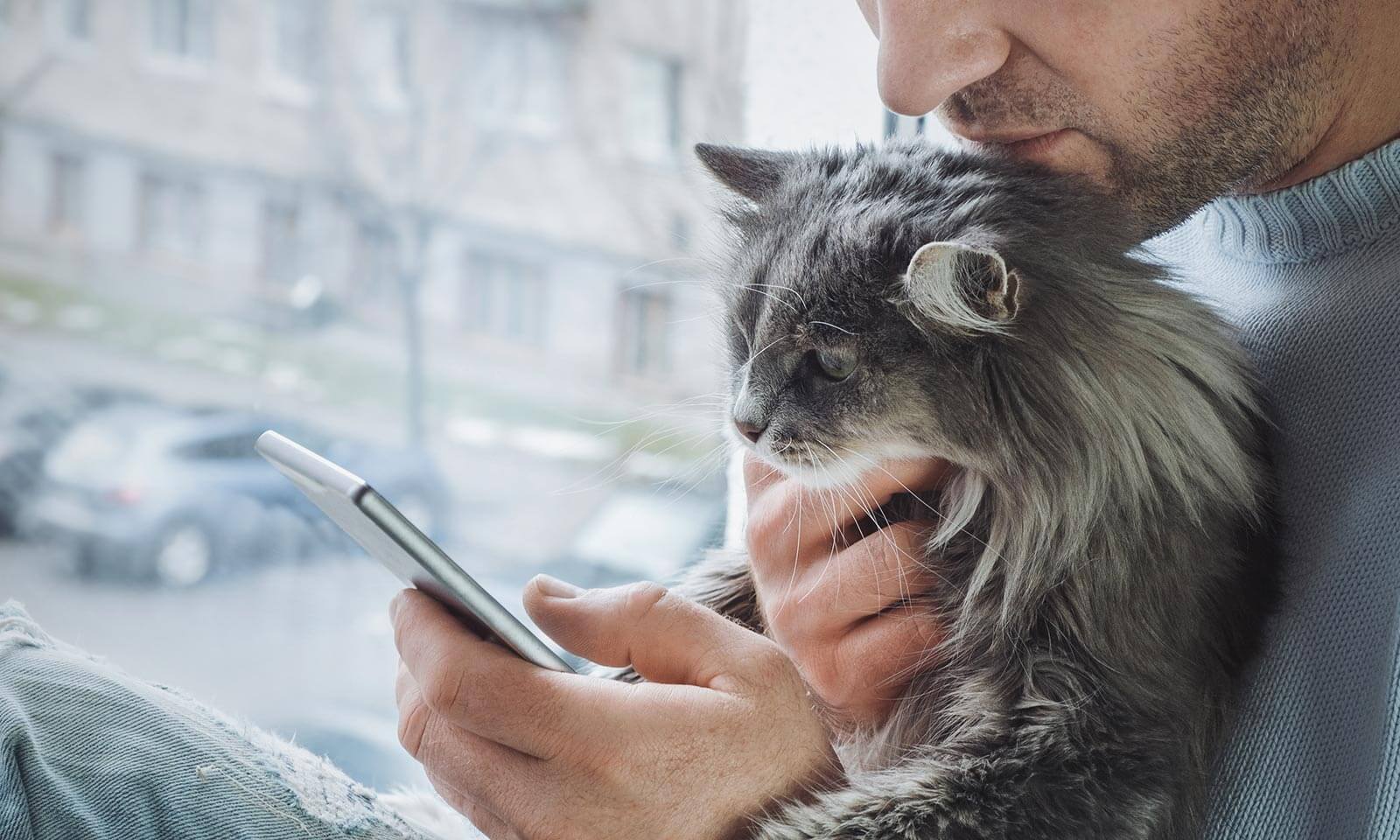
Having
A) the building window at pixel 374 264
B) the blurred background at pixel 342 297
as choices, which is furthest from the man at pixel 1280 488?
the building window at pixel 374 264

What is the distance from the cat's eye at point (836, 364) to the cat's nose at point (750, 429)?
0.10m

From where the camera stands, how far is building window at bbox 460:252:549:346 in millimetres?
1863

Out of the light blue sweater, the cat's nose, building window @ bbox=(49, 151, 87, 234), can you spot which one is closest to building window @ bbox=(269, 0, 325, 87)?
building window @ bbox=(49, 151, 87, 234)

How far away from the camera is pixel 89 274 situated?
63.3 inches

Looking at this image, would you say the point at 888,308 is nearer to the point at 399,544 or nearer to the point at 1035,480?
the point at 1035,480

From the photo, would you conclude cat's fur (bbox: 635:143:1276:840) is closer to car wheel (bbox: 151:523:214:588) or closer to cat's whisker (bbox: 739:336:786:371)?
cat's whisker (bbox: 739:336:786:371)

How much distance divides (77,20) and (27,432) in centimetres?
58

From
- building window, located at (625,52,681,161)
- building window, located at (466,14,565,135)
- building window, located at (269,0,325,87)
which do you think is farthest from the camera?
building window, located at (625,52,681,161)

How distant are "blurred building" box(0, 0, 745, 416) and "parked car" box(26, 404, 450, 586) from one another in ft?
0.56

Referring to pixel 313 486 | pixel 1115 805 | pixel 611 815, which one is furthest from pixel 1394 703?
pixel 313 486

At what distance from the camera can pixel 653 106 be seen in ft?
6.48

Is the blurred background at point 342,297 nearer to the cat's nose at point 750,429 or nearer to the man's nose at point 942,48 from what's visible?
the cat's nose at point 750,429

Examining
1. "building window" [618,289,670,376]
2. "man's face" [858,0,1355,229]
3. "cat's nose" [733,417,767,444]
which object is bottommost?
"cat's nose" [733,417,767,444]

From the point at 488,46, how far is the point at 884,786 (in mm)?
1304
